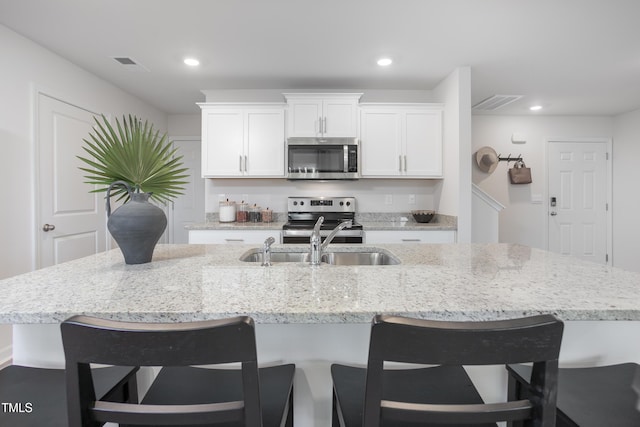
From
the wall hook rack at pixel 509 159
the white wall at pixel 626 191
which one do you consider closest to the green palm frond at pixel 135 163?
the wall hook rack at pixel 509 159

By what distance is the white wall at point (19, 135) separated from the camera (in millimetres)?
2471

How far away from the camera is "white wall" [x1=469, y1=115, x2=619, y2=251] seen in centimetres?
479

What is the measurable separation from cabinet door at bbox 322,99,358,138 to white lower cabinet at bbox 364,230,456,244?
3.57 ft

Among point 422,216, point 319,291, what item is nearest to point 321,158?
point 422,216

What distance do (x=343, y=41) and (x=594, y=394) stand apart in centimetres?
265

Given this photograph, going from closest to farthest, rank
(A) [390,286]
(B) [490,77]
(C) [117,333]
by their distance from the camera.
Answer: (C) [117,333] < (A) [390,286] < (B) [490,77]

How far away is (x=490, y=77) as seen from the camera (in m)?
3.45

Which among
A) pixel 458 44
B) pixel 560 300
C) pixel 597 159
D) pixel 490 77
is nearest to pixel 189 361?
pixel 560 300

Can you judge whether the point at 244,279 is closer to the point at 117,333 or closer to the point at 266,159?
the point at 117,333

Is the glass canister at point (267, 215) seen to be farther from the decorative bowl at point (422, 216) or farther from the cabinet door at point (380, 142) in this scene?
the decorative bowl at point (422, 216)

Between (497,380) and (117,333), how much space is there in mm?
1119

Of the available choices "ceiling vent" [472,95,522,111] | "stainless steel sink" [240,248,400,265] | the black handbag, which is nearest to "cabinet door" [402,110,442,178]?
"ceiling vent" [472,95,522,111]

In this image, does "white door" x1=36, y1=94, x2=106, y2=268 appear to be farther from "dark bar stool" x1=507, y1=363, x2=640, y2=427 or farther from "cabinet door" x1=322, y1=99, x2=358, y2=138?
"dark bar stool" x1=507, y1=363, x2=640, y2=427

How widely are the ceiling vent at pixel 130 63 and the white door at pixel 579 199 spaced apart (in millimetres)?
5368
